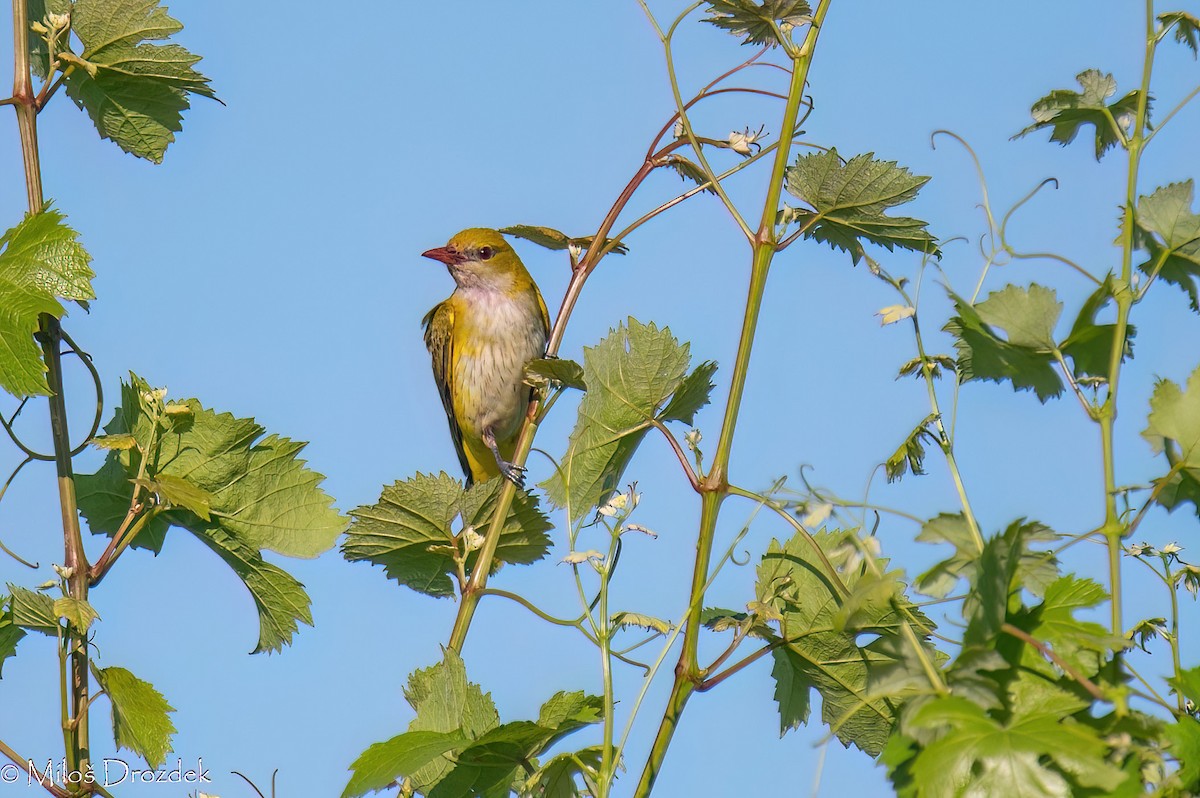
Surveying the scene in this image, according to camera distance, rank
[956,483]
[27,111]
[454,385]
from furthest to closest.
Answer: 1. [454,385]
2. [27,111]
3. [956,483]

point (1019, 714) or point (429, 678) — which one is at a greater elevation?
point (429, 678)

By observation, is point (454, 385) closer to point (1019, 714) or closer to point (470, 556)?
point (470, 556)

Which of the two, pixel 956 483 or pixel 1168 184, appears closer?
pixel 956 483

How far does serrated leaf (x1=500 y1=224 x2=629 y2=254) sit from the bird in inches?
129

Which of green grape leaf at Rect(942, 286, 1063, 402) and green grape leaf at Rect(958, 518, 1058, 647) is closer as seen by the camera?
green grape leaf at Rect(958, 518, 1058, 647)

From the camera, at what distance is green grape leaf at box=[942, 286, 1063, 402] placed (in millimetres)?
2244

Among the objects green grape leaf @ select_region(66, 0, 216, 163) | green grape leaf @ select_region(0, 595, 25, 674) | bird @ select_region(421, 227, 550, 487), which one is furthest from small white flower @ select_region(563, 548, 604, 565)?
bird @ select_region(421, 227, 550, 487)

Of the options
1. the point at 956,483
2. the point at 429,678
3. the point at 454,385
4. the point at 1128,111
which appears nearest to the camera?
Result: the point at 956,483

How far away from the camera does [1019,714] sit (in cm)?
177

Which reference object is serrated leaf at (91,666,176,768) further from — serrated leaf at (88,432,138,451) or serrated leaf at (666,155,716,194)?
serrated leaf at (666,155,716,194)

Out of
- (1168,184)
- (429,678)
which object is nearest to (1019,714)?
(1168,184)

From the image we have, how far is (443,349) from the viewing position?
294 inches

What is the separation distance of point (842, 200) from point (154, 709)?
194 cm

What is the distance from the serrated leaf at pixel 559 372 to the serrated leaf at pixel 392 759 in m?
0.98
